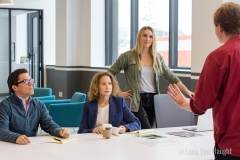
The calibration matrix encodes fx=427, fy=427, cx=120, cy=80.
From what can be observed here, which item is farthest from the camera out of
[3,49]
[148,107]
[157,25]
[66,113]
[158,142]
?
[3,49]

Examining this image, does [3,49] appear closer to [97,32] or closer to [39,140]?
[97,32]

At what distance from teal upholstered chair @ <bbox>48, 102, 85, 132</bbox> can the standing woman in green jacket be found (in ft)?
3.36

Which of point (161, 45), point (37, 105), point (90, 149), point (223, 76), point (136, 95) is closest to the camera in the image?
point (223, 76)

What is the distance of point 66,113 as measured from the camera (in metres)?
5.57

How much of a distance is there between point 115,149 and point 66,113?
9.02 ft

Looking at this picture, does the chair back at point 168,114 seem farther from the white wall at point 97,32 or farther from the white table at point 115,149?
the white wall at point 97,32

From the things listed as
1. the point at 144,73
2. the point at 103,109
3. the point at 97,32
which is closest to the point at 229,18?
the point at 103,109

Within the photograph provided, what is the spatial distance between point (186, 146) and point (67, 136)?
907mm

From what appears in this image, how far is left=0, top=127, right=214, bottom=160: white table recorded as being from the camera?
8.80 ft

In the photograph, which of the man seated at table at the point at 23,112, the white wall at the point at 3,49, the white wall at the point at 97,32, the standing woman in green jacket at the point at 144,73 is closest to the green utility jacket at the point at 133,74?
the standing woman in green jacket at the point at 144,73

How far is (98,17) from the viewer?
9414 mm

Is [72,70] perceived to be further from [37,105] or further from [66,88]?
[37,105]

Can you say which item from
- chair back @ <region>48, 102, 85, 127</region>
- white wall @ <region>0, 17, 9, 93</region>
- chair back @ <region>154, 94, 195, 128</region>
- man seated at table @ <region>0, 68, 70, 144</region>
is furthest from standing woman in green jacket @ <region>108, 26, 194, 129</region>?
white wall @ <region>0, 17, 9, 93</region>

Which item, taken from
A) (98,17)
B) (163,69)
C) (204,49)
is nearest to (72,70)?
(98,17)
